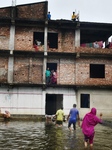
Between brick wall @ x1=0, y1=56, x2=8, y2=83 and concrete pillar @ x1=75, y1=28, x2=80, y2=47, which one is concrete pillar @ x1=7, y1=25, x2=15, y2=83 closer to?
brick wall @ x1=0, y1=56, x2=8, y2=83

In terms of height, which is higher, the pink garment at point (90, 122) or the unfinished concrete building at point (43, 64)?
the unfinished concrete building at point (43, 64)

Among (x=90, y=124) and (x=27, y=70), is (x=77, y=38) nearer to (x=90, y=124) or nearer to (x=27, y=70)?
(x=27, y=70)

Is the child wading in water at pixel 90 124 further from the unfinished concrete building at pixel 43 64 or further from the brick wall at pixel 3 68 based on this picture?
the brick wall at pixel 3 68

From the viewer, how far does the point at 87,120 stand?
29.5 feet

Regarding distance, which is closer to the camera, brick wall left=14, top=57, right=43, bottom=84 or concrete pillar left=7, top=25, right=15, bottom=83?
concrete pillar left=7, top=25, right=15, bottom=83

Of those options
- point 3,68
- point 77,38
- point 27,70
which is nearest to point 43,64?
point 27,70

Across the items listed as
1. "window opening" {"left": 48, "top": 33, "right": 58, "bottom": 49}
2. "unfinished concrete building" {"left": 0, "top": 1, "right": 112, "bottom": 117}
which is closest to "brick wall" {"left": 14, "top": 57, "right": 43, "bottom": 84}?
"unfinished concrete building" {"left": 0, "top": 1, "right": 112, "bottom": 117}

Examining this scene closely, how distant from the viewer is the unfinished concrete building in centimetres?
2320

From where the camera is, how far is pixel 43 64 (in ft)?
78.3

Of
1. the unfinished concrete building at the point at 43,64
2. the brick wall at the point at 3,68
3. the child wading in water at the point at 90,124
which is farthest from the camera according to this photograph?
the brick wall at the point at 3,68

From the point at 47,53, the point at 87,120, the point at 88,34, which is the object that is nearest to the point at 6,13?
the point at 47,53

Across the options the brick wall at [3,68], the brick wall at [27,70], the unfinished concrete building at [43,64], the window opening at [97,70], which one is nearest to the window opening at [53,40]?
the unfinished concrete building at [43,64]

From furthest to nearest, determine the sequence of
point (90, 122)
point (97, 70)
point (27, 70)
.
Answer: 1. point (97, 70)
2. point (27, 70)
3. point (90, 122)

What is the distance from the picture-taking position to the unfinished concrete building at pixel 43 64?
2320 cm
